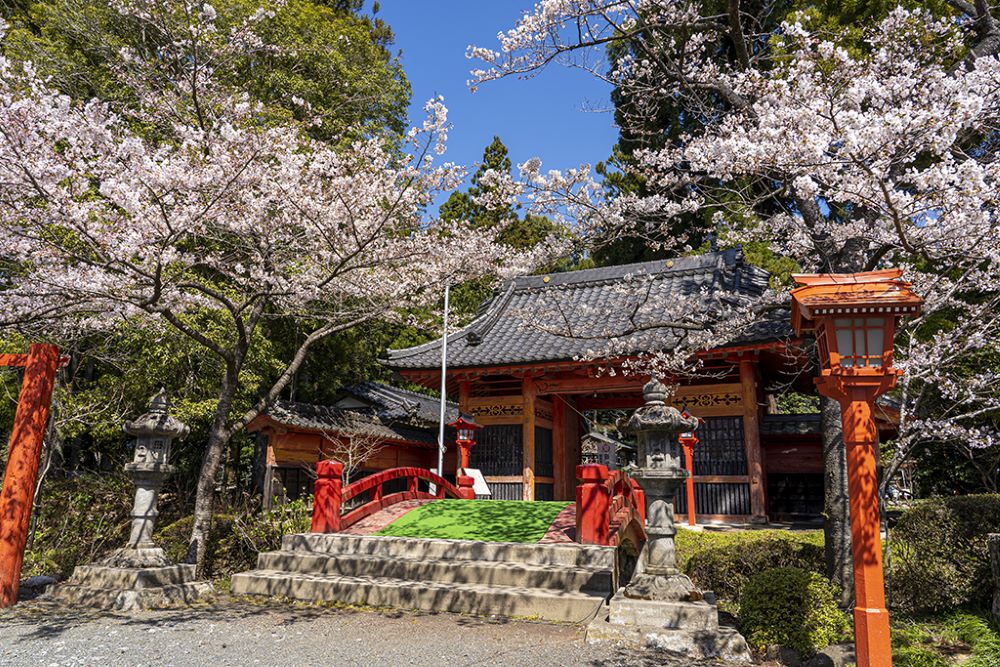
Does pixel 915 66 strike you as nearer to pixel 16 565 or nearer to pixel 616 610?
pixel 616 610

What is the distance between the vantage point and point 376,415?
63.2 feet

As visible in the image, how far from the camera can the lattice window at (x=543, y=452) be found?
14328mm

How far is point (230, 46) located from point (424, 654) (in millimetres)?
9125

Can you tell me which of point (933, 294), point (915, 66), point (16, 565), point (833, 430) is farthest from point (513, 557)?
point (915, 66)

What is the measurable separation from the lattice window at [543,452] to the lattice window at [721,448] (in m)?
3.52

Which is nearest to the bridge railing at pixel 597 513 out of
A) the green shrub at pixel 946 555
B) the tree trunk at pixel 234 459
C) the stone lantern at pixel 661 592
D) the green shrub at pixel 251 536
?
the stone lantern at pixel 661 592

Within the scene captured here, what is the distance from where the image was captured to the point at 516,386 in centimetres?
1452

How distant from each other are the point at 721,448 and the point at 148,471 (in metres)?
10.2

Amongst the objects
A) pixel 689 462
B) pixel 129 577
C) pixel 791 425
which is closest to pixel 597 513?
pixel 689 462

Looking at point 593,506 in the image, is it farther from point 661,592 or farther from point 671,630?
point 671,630

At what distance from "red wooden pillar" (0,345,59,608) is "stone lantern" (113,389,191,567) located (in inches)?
39.9

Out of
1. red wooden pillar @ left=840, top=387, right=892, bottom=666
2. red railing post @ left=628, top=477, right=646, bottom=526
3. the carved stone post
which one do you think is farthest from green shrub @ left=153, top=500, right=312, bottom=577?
the carved stone post

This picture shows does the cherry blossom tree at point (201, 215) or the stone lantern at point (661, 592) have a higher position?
the cherry blossom tree at point (201, 215)

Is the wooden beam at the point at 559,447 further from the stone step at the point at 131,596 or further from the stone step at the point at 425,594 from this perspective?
the stone step at the point at 131,596
